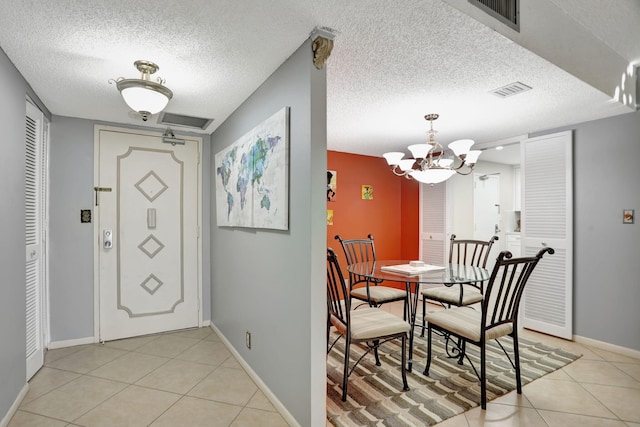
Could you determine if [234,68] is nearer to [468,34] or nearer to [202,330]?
[468,34]

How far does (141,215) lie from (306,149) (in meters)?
2.47

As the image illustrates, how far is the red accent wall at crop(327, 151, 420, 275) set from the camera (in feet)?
15.4

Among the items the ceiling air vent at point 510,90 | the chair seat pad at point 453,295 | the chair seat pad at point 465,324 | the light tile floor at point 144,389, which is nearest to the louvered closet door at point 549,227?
the chair seat pad at point 453,295

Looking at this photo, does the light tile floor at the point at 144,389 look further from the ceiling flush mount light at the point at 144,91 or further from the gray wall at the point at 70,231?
the ceiling flush mount light at the point at 144,91

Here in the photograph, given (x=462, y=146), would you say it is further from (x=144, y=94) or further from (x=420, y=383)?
(x=144, y=94)

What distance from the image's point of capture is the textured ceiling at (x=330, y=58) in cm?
159

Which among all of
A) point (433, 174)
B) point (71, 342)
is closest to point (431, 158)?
point (433, 174)

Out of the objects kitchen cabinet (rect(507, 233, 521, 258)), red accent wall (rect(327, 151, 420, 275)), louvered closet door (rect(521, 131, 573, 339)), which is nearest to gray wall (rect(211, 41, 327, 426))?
red accent wall (rect(327, 151, 420, 275))

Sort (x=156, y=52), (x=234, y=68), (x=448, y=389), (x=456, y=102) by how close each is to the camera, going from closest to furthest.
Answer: (x=156, y=52) < (x=234, y=68) < (x=448, y=389) < (x=456, y=102)

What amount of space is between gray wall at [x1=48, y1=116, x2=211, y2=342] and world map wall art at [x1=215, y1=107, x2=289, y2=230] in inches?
54.6

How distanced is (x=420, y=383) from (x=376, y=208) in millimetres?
2908

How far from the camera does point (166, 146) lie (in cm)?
354

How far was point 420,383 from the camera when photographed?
2434mm

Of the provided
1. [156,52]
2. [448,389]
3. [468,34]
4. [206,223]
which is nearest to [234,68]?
[156,52]
